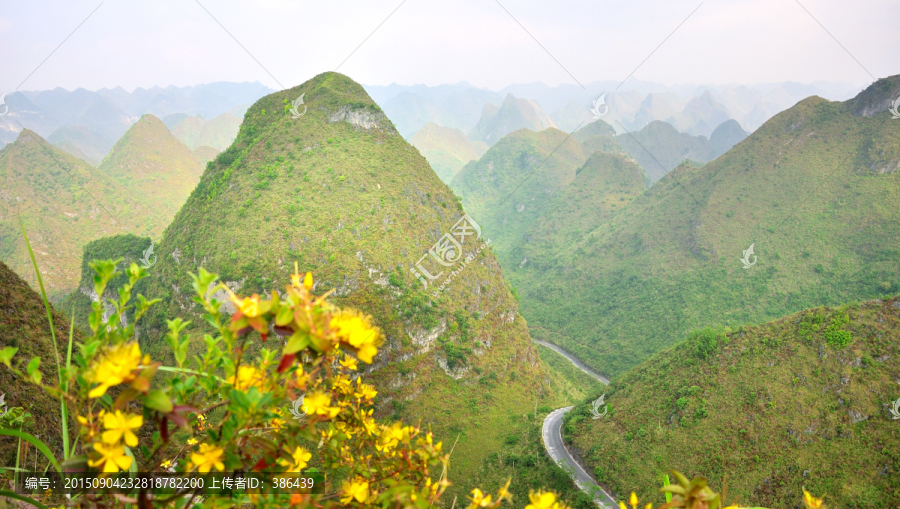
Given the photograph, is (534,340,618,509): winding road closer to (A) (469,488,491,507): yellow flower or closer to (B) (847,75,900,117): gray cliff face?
(A) (469,488,491,507): yellow flower

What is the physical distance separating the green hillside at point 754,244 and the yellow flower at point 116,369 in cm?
5452

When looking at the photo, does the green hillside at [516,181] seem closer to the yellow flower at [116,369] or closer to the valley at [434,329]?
the valley at [434,329]

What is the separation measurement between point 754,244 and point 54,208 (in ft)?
331

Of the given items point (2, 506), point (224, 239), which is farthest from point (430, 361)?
point (2, 506)

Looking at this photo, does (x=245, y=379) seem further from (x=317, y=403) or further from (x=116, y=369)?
(x=116, y=369)

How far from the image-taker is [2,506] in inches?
71.4

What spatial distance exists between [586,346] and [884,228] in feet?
114

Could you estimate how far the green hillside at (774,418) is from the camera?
18.8 m

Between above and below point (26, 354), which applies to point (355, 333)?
below

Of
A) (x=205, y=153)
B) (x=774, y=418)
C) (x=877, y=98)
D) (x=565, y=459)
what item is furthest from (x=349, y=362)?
(x=205, y=153)

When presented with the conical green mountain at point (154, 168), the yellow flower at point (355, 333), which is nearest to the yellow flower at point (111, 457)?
the yellow flower at point (355, 333)

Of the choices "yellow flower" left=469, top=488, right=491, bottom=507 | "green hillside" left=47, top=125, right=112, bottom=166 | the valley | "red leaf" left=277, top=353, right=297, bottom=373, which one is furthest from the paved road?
"green hillside" left=47, top=125, right=112, bottom=166

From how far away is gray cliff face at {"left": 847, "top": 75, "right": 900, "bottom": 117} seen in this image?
5429cm

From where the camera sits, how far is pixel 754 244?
53000 mm
